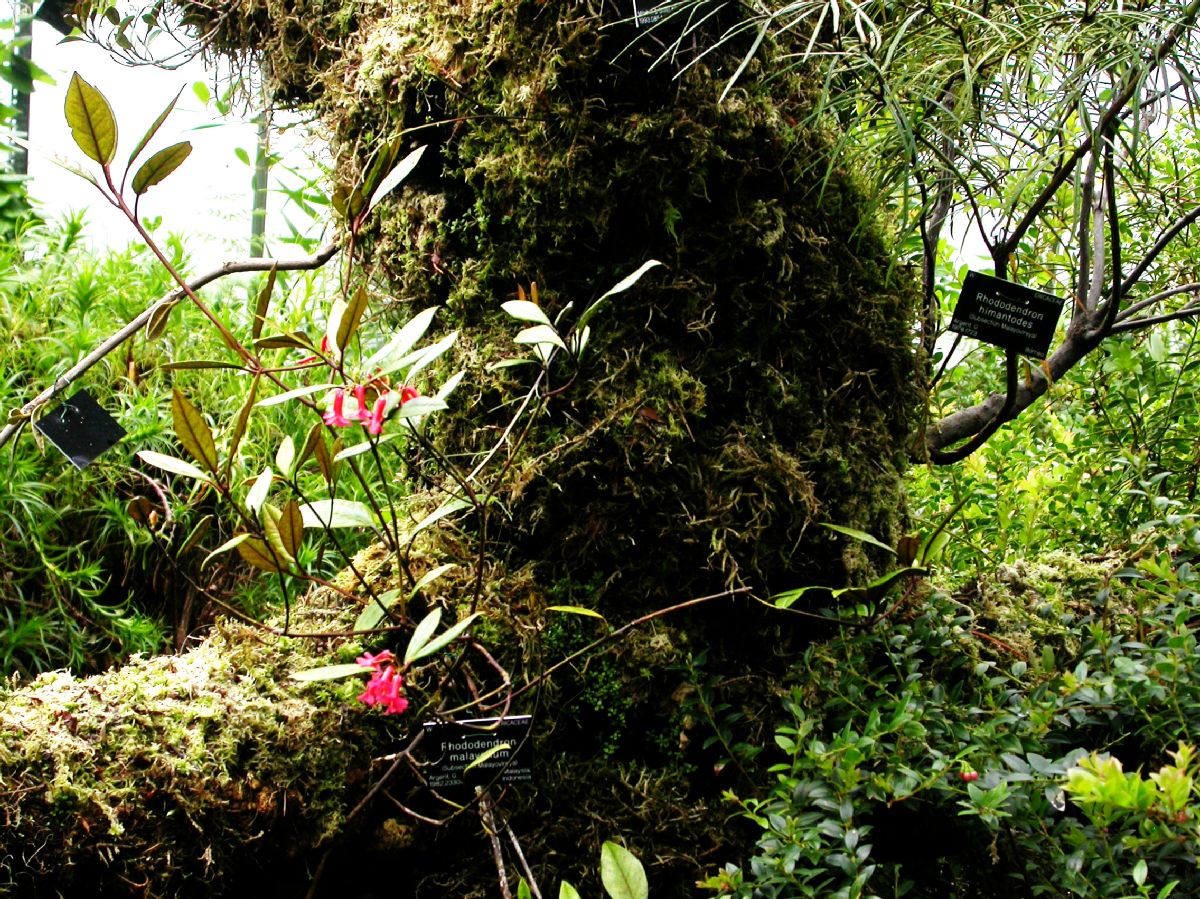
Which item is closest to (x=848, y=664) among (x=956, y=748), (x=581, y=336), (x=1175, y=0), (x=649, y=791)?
(x=956, y=748)

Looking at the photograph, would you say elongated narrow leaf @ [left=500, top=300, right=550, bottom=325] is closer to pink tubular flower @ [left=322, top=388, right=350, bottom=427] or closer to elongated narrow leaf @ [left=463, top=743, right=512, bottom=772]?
pink tubular flower @ [left=322, top=388, right=350, bottom=427]

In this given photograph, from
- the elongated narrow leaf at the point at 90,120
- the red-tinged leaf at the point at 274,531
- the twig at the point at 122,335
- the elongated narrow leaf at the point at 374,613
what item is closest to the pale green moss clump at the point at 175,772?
the elongated narrow leaf at the point at 374,613

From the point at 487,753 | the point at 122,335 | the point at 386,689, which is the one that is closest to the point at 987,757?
the point at 487,753

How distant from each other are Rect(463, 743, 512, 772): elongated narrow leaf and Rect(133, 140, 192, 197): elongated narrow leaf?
0.67 meters

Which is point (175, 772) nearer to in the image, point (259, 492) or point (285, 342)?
point (259, 492)

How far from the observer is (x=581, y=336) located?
1.03 meters

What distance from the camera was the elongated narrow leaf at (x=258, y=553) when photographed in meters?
0.96

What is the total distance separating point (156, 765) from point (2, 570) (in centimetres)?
105

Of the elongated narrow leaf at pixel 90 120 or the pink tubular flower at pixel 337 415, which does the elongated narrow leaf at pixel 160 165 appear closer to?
the elongated narrow leaf at pixel 90 120

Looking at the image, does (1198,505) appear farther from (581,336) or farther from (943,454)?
(581,336)

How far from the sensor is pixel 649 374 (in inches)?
48.2

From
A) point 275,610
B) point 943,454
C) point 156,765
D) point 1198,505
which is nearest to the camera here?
point 156,765

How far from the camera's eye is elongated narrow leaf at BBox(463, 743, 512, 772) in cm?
97

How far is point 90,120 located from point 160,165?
81 millimetres
